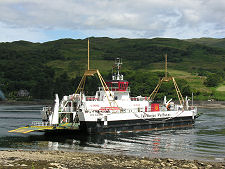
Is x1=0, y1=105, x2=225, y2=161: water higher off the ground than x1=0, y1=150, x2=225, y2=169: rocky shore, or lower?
→ lower

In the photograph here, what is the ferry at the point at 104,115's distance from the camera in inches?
1718

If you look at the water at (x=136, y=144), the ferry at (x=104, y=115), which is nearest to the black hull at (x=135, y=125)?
the ferry at (x=104, y=115)

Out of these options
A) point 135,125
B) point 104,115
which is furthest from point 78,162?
point 135,125

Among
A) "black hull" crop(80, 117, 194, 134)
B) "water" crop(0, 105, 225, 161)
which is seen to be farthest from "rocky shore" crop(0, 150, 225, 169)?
"black hull" crop(80, 117, 194, 134)

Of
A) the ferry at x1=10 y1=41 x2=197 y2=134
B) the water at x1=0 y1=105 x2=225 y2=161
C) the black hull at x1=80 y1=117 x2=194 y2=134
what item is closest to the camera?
the water at x1=0 y1=105 x2=225 y2=161

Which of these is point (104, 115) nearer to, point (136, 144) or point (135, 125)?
point (135, 125)

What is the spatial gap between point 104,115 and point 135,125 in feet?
21.0

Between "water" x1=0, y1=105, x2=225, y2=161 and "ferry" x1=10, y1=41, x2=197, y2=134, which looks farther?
"ferry" x1=10, y1=41, x2=197, y2=134

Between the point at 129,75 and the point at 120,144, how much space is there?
128m

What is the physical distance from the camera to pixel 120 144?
39.7 metres

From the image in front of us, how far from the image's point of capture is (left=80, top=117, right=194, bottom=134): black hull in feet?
144

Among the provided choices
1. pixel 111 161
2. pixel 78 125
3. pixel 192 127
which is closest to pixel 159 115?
pixel 192 127

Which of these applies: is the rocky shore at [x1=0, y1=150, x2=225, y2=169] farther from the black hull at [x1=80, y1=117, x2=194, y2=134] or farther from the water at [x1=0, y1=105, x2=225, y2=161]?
the black hull at [x1=80, y1=117, x2=194, y2=134]

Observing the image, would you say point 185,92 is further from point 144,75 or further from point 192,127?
point 192,127
